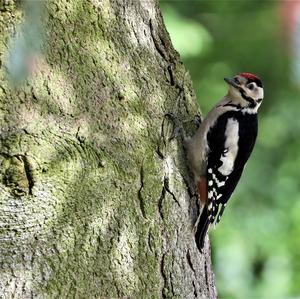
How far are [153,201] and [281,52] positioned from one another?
470cm

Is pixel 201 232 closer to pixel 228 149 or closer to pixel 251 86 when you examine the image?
pixel 228 149

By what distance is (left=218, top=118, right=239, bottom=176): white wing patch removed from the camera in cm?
437

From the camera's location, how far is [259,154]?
28.9 ft

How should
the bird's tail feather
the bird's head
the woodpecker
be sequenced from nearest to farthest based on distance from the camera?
the bird's tail feather
the woodpecker
the bird's head

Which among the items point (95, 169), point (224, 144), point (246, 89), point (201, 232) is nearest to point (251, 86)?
point (246, 89)

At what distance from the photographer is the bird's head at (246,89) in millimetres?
4594

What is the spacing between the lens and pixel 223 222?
A: 799 cm

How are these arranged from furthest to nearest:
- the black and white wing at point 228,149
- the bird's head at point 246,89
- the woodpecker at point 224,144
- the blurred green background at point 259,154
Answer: the blurred green background at point 259,154 < the bird's head at point 246,89 < the black and white wing at point 228,149 < the woodpecker at point 224,144

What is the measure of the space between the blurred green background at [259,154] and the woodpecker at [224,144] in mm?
3114

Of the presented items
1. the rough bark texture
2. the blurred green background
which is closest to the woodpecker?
the rough bark texture

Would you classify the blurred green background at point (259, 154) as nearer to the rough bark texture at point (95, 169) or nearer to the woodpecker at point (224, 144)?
the woodpecker at point (224, 144)

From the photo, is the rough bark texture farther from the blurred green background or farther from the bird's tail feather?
the blurred green background

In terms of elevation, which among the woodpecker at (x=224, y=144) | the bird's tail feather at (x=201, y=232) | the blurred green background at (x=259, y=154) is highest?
the blurred green background at (x=259, y=154)

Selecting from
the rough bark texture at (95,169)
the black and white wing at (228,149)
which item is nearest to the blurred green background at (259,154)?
the black and white wing at (228,149)
